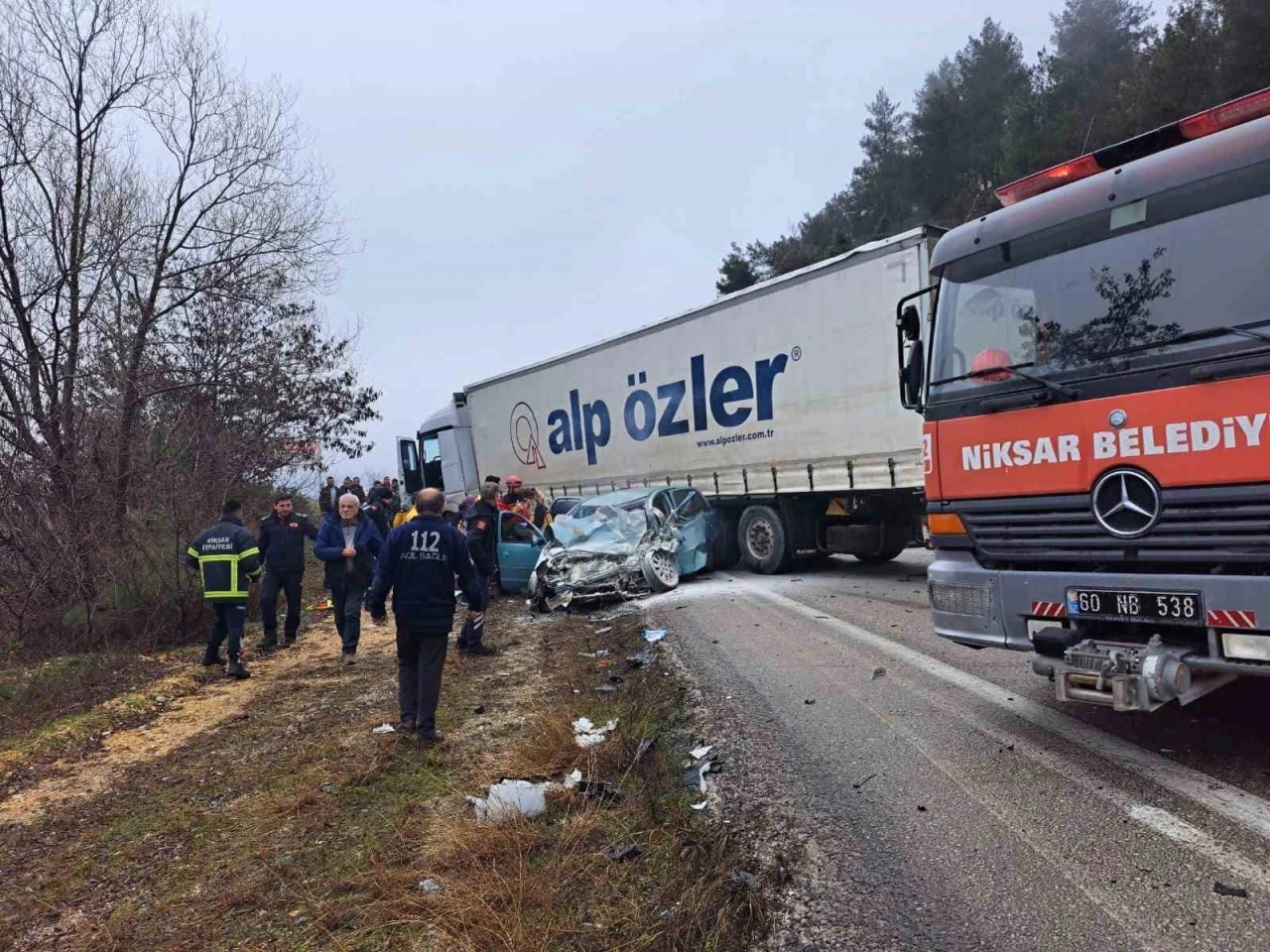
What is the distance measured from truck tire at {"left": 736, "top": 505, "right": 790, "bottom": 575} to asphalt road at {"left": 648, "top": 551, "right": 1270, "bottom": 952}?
5316 millimetres

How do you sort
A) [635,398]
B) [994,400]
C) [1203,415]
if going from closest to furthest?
[1203,415] → [994,400] → [635,398]

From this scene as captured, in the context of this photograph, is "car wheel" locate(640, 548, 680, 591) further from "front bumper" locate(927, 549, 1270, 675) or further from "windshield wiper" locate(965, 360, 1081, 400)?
"windshield wiper" locate(965, 360, 1081, 400)

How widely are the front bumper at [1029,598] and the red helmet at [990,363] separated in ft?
3.12

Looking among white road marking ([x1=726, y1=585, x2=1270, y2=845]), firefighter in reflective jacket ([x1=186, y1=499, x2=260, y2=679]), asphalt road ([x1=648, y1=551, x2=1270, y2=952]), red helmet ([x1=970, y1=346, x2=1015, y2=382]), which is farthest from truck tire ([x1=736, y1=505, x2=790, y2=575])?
red helmet ([x1=970, y1=346, x2=1015, y2=382])

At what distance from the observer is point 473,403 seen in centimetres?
1844

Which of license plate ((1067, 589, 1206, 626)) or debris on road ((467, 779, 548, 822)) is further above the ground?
license plate ((1067, 589, 1206, 626))

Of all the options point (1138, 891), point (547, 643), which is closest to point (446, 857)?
point (1138, 891)

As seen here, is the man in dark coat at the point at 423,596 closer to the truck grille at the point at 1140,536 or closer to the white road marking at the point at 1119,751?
the truck grille at the point at 1140,536

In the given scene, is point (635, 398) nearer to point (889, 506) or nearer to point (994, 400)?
point (889, 506)

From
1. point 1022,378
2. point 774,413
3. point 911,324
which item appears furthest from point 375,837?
point 774,413

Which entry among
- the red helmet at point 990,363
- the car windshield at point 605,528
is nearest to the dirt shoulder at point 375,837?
the red helmet at point 990,363

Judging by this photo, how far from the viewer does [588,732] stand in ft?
16.8

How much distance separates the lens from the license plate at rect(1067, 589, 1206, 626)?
3357mm

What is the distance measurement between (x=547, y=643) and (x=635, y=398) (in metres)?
6.21
